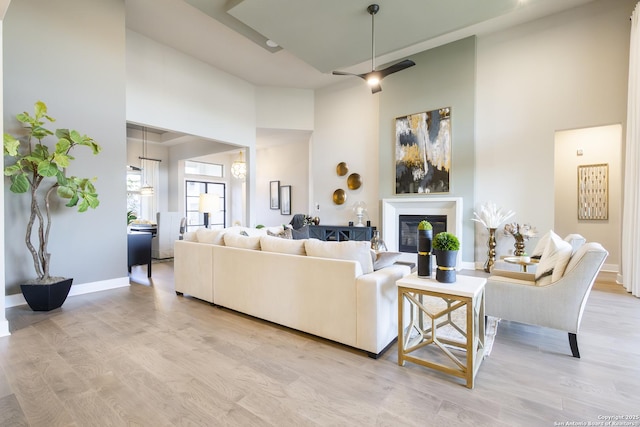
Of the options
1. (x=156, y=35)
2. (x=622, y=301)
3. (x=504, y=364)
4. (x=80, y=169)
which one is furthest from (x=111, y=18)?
(x=622, y=301)

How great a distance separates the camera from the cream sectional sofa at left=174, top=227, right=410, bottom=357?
7.39 feet

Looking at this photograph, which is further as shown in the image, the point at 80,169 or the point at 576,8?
the point at 576,8

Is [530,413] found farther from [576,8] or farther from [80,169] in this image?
[576,8]

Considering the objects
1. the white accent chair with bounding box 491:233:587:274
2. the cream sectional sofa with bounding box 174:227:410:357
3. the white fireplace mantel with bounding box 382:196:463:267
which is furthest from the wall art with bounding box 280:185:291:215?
the white accent chair with bounding box 491:233:587:274

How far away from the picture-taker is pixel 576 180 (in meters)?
5.71

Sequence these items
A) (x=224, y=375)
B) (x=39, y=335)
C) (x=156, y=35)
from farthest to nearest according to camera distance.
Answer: (x=156, y=35) → (x=39, y=335) → (x=224, y=375)

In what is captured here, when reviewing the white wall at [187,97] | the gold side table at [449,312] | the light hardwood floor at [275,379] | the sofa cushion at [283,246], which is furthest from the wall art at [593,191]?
the white wall at [187,97]

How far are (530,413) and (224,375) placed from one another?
1865 millimetres

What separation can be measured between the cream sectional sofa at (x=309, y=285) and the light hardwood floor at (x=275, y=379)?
0.53 feet

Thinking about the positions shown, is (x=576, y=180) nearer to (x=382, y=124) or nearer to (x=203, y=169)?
(x=382, y=124)

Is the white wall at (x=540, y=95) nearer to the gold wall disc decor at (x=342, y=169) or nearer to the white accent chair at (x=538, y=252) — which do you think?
the white accent chair at (x=538, y=252)

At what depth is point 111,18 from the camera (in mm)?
4133

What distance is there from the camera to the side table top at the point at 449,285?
1880 mm

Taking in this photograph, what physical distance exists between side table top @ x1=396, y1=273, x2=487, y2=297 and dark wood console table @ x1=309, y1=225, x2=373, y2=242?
410cm
